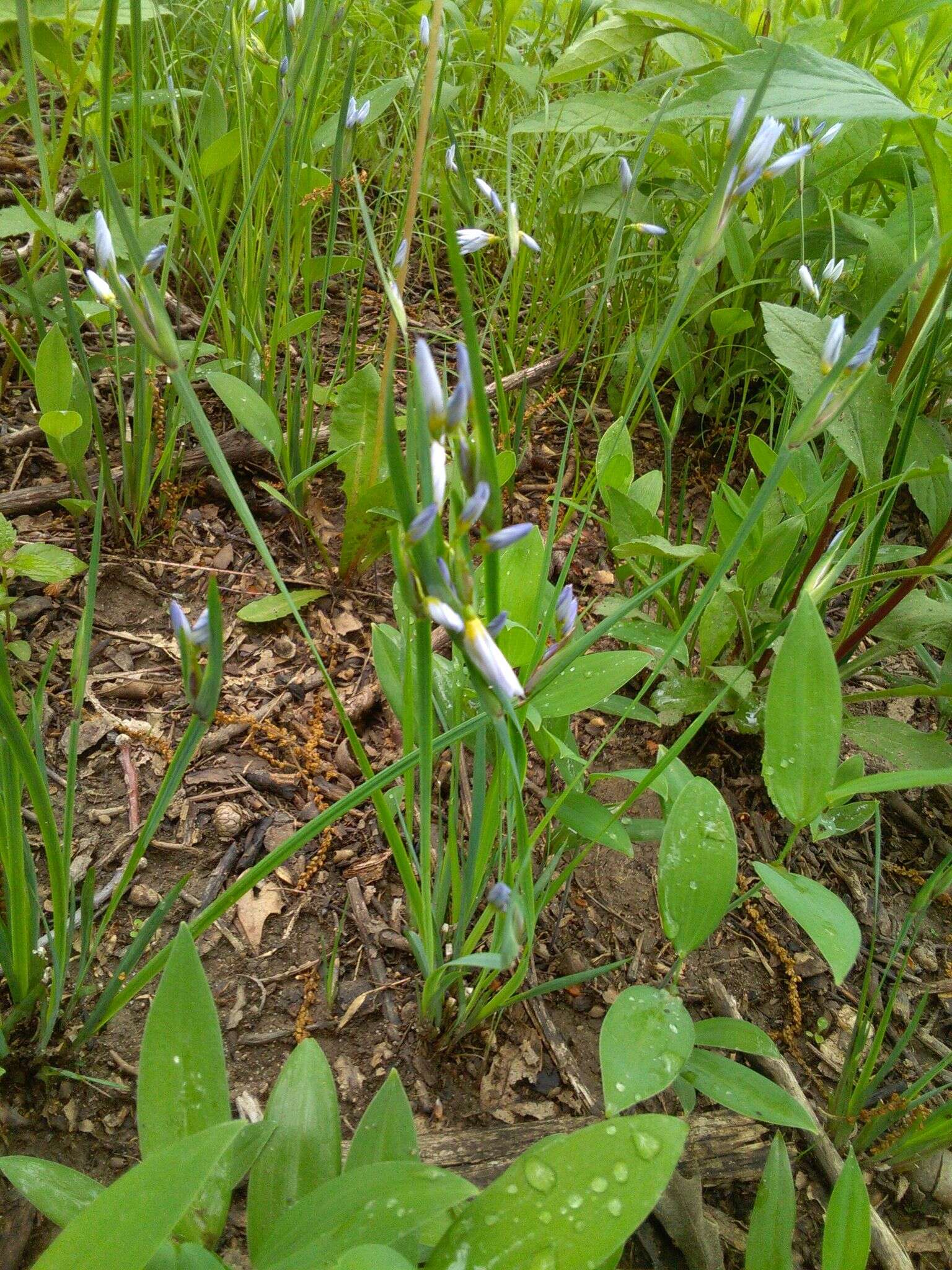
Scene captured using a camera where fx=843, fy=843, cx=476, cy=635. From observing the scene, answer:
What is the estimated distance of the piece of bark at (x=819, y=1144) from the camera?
833 millimetres

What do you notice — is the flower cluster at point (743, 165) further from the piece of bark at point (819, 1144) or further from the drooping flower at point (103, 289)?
the piece of bark at point (819, 1144)

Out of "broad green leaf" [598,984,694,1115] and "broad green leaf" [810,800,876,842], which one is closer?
"broad green leaf" [598,984,694,1115]

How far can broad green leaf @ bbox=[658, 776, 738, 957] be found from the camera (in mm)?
800

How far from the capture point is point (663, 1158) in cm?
54

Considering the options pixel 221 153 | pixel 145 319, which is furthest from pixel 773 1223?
pixel 221 153

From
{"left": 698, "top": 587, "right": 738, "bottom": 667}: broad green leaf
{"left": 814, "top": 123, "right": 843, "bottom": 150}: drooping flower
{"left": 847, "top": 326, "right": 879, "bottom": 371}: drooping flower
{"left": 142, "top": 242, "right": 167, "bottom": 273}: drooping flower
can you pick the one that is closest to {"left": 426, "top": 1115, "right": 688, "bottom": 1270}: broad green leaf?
{"left": 847, "top": 326, "right": 879, "bottom": 371}: drooping flower

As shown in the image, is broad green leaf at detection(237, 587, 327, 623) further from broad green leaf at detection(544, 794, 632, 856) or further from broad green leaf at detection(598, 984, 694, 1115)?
broad green leaf at detection(598, 984, 694, 1115)

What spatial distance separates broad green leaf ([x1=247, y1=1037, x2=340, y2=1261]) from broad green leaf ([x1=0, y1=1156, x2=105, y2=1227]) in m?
0.12

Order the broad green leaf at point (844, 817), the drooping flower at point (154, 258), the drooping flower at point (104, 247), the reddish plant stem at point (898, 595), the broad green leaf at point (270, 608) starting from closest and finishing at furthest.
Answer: the drooping flower at point (104, 247), the drooping flower at point (154, 258), the broad green leaf at point (844, 817), the reddish plant stem at point (898, 595), the broad green leaf at point (270, 608)

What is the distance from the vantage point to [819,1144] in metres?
0.92

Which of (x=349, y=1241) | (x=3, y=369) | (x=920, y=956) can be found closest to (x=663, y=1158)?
(x=349, y=1241)

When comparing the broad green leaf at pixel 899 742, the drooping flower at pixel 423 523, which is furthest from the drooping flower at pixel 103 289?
the broad green leaf at pixel 899 742

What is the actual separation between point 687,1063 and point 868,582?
58 cm

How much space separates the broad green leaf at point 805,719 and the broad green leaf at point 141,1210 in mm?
580
